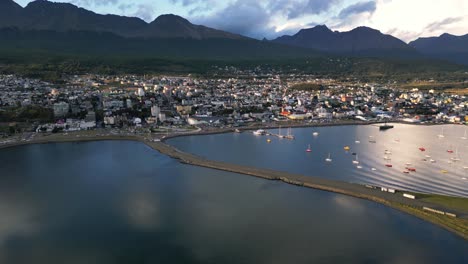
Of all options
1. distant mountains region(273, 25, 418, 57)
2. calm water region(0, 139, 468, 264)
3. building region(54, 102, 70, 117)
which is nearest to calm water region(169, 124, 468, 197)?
calm water region(0, 139, 468, 264)

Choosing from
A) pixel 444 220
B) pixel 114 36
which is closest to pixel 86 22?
pixel 114 36

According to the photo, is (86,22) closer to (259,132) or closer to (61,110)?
(61,110)

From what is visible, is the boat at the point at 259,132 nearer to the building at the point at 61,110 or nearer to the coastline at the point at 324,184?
the coastline at the point at 324,184

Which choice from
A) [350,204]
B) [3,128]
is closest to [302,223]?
[350,204]

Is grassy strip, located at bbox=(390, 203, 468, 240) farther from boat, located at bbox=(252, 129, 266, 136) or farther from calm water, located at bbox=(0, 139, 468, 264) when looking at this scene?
boat, located at bbox=(252, 129, 266, 136)

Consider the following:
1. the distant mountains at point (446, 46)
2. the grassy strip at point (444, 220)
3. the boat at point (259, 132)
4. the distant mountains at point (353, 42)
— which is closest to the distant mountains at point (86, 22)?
the distant mountains at point (353, 42)
